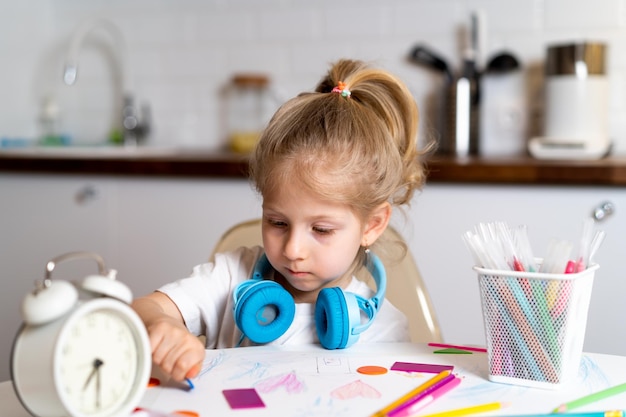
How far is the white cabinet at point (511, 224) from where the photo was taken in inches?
73.1

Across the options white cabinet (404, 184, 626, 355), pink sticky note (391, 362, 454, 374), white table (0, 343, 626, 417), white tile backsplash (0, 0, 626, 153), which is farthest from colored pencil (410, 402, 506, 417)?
white tile backsplash (0, 0, 626, 153)

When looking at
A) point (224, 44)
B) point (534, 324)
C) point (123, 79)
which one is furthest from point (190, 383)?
point (123, 79)

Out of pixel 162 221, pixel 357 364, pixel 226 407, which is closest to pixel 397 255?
pixel 357 364

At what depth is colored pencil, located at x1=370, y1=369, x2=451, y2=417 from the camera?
0.79 metres

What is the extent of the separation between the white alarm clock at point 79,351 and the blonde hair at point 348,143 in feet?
1.46

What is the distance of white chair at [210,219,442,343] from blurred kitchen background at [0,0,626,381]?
18.9 inches

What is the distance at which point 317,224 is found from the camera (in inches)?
45.0

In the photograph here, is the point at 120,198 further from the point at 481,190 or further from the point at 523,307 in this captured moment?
the point at 523,307

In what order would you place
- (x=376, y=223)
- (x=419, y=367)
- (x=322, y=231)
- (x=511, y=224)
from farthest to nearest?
(x=511, y=224) < (x=376, y=223) < (x=322, y=231) < (x=419, y=367)

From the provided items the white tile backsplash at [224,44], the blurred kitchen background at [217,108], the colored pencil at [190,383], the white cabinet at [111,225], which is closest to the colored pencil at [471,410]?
the colored pencil at [190,383]

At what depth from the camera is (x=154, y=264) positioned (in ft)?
7.73

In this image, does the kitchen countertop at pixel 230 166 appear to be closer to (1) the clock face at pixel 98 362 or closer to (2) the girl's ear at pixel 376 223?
(2) the girl's ear at pixel 376 223

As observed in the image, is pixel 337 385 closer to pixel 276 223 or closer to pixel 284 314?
pixel 284 314

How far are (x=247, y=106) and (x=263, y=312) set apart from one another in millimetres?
1721
